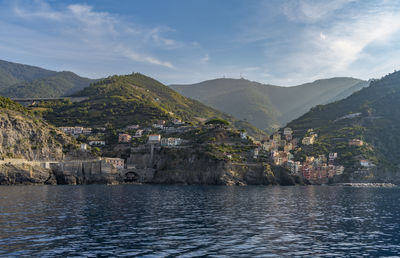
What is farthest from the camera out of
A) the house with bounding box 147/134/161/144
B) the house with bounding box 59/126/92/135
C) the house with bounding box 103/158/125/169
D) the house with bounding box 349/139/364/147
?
the house with bounding box 59/126/92/135

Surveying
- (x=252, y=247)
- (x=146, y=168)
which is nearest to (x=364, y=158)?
(x=146, y=168)

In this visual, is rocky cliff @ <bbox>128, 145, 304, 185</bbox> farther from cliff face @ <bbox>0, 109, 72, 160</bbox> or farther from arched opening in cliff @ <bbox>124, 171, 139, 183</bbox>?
cliff face @ <bbox>0, 109, 72, 160</bbox>

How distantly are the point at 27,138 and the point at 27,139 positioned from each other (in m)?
0.48

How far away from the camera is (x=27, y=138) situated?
408 feet

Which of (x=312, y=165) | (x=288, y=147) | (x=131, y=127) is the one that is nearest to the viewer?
(x=312, y=165)

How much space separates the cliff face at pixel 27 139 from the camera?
386 feet

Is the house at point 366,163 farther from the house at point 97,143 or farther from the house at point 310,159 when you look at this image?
the house at point 97,143

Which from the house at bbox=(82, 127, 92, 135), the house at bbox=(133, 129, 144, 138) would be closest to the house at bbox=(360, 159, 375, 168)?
the house at bbox=(133, 129, 144, 138)

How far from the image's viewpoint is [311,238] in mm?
36812

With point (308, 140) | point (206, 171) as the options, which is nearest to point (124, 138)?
point (206, 171)

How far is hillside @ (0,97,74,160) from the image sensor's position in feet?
387

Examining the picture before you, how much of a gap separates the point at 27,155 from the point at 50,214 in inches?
3236

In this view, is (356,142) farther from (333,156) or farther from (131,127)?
(131,127)

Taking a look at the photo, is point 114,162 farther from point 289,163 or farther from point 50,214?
point 50,214
